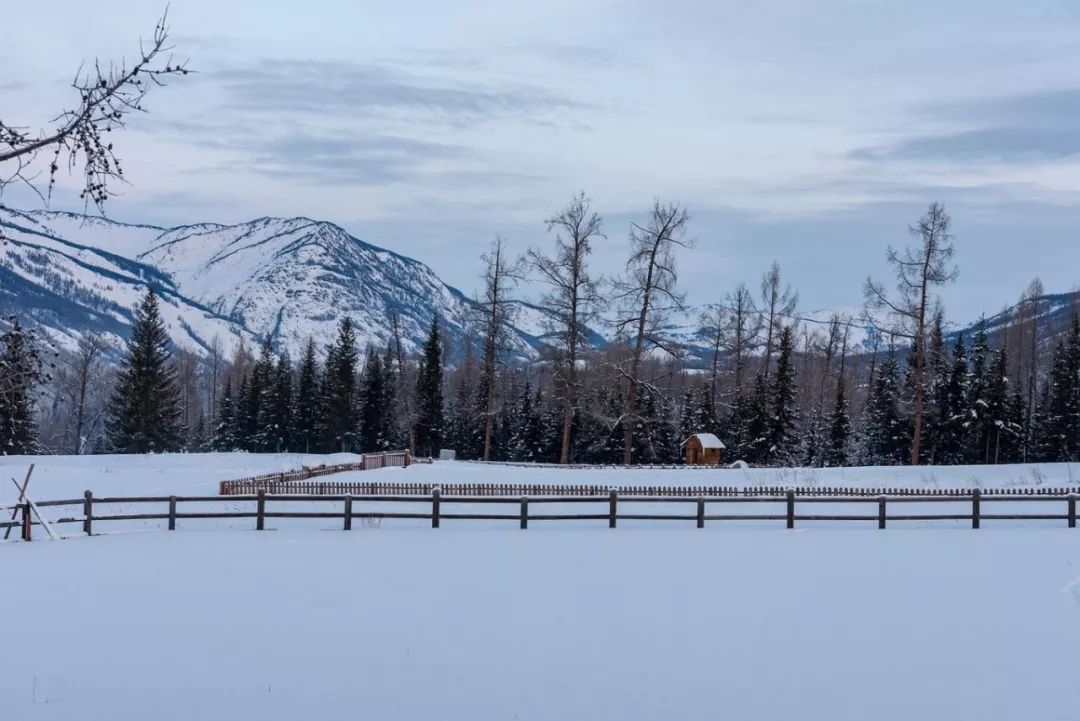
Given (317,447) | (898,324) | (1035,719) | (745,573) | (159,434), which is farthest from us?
(317,447)

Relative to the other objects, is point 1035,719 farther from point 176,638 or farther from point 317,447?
point 317,447

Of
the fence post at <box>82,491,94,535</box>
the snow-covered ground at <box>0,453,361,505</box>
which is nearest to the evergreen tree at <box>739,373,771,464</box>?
the snow-covered ground at <box>0,453,361,505</box>

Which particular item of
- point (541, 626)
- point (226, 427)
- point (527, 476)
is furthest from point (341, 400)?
point (541, 626)

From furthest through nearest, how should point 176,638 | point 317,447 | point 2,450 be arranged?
point 317,447 → point 2,450 → point 176,638

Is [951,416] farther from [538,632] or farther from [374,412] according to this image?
[538,632]

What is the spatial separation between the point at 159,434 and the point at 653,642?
5784 centimetres

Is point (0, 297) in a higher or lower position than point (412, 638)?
higher

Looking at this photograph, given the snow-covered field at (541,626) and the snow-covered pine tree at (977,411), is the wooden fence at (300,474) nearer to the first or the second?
the snow-covered field at (541,626)

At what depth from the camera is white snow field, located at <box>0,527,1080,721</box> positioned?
876cm

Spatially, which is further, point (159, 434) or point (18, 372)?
point (159, 434)

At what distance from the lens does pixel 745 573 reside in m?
15.4

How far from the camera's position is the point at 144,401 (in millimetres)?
61500

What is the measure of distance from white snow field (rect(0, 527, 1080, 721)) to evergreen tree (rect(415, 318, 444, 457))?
49347mm

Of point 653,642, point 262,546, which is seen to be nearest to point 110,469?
point 262,546
